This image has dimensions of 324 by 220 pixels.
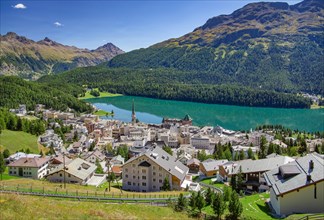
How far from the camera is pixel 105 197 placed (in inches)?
1446

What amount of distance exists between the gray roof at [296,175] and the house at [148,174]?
1710cm

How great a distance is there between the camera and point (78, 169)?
55750 millimetres

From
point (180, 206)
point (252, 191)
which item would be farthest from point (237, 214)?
point (252, 191)

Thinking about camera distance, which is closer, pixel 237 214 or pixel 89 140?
pixel 237 214

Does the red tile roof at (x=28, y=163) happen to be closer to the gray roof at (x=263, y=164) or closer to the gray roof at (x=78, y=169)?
the gray roof at (x=78, y=169)

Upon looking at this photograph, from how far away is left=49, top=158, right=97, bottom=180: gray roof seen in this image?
53.7 m

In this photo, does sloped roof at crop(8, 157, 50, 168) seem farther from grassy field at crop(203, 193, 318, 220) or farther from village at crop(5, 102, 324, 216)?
grassy field at crop(203, 193, 318, 220)

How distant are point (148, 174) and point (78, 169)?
12354 mm

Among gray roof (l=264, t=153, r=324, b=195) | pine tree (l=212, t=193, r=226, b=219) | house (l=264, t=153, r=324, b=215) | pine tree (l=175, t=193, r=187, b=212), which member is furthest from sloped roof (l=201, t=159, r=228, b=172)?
pine tree (l=212, t=193, r=226, b=219)

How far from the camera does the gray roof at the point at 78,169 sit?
53719mm

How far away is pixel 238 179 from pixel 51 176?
28516 mm

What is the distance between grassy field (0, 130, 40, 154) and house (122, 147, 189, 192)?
38.7 m

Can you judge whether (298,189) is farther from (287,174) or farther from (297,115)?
(297,115)

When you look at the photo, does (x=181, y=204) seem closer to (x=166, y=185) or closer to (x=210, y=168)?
(x=166, y=185)
